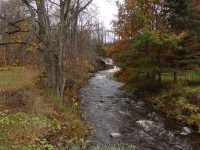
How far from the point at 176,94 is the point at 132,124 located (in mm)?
4867

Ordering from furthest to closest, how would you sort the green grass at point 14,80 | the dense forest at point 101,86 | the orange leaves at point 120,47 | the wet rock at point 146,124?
the orange leaves at point 120,47 → the green grass at point 14,80 → the wet rock at point 146,124 → the dense forest at point 101,86

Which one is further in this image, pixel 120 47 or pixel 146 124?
pixel 120 47

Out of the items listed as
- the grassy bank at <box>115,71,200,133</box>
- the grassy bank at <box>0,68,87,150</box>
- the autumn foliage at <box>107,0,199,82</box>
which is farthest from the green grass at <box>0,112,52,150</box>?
the autumn foliage at <box>107,0,199,82</box>

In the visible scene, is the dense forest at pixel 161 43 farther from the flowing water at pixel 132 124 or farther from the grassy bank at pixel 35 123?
the grassy bank at pixel 35 123

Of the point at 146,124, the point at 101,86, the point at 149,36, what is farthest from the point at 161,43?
the point at 101,86

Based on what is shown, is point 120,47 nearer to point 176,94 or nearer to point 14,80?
point 176,94

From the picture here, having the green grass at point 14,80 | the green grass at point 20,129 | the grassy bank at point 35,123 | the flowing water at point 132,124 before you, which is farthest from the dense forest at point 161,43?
the green grass at point 20,129

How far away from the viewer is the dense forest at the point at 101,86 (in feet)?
38.1

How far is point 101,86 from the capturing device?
29016mm

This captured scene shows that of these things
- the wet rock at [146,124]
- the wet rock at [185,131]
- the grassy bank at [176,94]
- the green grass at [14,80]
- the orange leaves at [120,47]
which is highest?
the orange leaves at [120,47]

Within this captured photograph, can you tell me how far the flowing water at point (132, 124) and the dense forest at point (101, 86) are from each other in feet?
0.31

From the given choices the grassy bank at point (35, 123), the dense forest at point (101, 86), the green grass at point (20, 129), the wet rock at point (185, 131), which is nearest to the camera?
the green grass at point (20, 129)

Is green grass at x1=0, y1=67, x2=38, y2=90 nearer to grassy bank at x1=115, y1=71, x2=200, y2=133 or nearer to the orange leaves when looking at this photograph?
the orange leaves

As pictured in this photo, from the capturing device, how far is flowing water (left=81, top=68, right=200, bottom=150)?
43.8 feet
